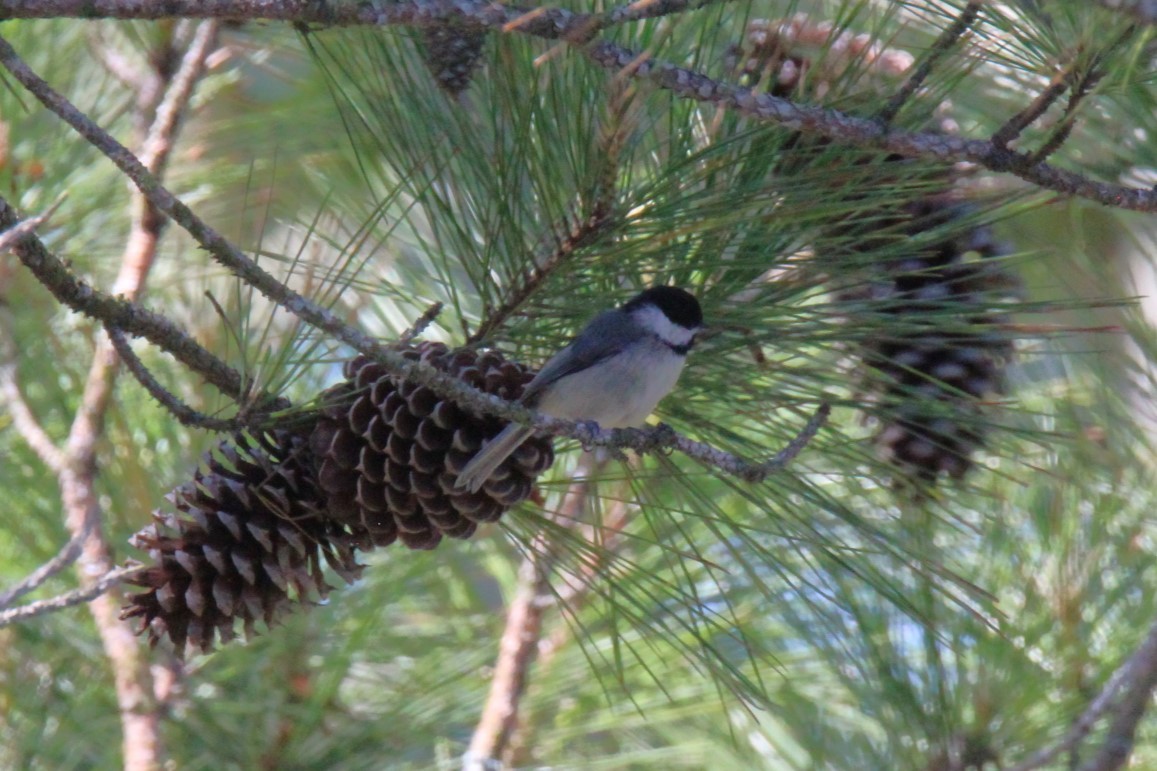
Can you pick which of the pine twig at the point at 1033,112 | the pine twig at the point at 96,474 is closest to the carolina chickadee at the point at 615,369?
the pine twig at the point at 1033,112

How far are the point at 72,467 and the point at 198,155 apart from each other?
97cm

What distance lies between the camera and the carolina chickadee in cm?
133

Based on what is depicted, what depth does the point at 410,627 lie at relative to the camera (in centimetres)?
255

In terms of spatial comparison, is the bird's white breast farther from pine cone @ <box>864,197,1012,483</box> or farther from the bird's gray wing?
pine cone @ <box>864,197,1012,483</box>

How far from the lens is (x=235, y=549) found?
1.33 meters

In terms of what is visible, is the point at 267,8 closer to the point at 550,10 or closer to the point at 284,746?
the point at 550,10

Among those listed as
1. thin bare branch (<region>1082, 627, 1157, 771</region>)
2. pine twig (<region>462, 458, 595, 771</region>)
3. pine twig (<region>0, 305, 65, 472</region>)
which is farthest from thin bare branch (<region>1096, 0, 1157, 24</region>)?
pine twig (<region>0, 305, 65, 472</region>)

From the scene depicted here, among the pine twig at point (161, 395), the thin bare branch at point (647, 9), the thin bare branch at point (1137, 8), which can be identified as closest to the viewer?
the thin bare branch at point (1137, 8)

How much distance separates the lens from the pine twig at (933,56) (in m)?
1.17

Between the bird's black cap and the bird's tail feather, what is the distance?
0.34 meters

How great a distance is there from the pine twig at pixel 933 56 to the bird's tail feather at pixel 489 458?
49 cm

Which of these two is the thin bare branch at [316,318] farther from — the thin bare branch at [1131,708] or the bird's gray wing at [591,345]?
the thin bare branch at [1131,708]

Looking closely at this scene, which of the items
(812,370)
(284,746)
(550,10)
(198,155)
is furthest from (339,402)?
(198,155)

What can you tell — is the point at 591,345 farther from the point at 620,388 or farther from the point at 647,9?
the point at 647,9
